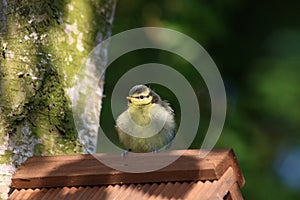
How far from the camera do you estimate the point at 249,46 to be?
724 cm

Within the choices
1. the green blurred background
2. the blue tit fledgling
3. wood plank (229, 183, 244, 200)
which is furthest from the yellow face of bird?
the green blurred background

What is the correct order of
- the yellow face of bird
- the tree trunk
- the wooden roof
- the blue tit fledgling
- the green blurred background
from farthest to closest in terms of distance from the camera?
1. the green blurred background
2. the yellow face of bird
3. the blue tit fledgling
4. the tree trunk
5. the wooden roof

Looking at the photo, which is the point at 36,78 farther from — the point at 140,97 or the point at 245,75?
the point at 245,75

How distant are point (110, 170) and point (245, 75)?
4055mm

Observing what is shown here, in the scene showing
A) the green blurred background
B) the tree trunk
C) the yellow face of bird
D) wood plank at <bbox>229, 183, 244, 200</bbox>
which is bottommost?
wood plank at <bbox>229, 183, 244, 200</bbox>

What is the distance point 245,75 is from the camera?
708cm

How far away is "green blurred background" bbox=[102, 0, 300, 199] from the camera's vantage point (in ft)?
20.7

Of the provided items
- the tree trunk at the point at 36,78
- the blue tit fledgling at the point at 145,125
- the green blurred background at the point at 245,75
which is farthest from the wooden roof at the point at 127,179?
the green blurred background at the point at 245,75

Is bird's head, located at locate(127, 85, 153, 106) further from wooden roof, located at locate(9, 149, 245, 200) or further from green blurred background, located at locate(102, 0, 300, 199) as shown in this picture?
green blurred background, located at locate(102, 0, 300, 199)

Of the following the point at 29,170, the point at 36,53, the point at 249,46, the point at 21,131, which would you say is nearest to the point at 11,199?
the point at 29,170

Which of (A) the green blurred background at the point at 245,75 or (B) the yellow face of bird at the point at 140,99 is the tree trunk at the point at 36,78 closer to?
(B) the yellow face of bird at the point at 140,99

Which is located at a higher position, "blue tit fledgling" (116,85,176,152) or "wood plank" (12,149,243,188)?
"blue tit fledgling" (116,85,176,152)

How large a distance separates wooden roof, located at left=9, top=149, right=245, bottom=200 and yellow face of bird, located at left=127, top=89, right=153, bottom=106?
32.9 inches

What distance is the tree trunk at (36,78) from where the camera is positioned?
3461mm
